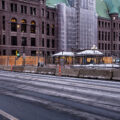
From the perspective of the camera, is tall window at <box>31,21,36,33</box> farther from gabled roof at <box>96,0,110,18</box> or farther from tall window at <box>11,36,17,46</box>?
gabled roof at <box>96,0,110,18</box>

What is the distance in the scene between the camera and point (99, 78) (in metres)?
20.8

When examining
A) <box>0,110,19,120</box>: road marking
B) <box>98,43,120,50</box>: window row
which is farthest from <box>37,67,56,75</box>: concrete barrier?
<box>98,43,120,50</box>: window row

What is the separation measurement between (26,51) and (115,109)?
50.6m

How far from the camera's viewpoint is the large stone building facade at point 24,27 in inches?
2130

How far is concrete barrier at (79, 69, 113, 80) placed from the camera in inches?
784

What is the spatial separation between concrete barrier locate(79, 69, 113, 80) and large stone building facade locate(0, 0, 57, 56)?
32.3m

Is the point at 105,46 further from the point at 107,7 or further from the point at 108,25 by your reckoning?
the point at 107,7

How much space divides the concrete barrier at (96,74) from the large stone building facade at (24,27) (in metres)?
32.3

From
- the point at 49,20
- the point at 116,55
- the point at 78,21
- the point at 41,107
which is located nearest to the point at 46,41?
the point at 49,20

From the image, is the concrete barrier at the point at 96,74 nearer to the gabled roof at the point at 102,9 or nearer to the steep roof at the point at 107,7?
the steep roof at the point at 107,7

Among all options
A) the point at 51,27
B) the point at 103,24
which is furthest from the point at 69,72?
the point at 103,24

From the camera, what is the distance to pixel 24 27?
57781 mm

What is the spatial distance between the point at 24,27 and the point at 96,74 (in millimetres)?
39994

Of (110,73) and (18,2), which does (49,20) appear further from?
(110,73)
